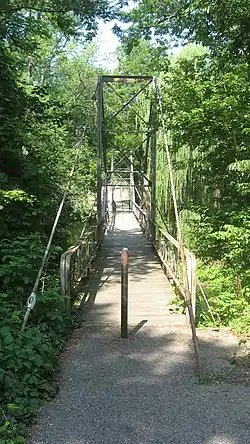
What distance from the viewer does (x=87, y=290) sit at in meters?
6.04

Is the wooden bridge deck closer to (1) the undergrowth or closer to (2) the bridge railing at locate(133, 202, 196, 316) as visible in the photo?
(2) the bridge railing at locate(133, 202, 196, 316)

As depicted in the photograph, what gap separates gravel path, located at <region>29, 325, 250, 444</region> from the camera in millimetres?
2486

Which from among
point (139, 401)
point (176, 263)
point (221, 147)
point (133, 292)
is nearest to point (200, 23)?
point (221, 147)

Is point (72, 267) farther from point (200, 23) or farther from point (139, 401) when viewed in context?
point (200, 23)

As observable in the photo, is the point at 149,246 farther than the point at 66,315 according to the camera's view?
Yes

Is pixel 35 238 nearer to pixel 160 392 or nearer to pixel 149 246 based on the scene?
pixel 160 392

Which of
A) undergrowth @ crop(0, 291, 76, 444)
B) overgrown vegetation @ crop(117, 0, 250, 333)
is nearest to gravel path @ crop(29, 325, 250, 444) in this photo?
undergrowth @ crop(0, 291, 76, 444)

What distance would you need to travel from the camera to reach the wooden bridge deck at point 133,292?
4891 mm

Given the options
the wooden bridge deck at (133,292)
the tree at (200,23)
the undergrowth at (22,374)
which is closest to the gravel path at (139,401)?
the undergrowth at (22,374)

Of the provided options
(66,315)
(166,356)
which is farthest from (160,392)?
(66,315)

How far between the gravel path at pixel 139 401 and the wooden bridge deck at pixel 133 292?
0.78 metres

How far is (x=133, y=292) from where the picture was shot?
239 inches

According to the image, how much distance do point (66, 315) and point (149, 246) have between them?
584 cm

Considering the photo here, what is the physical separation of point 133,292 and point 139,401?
10.3 ft
